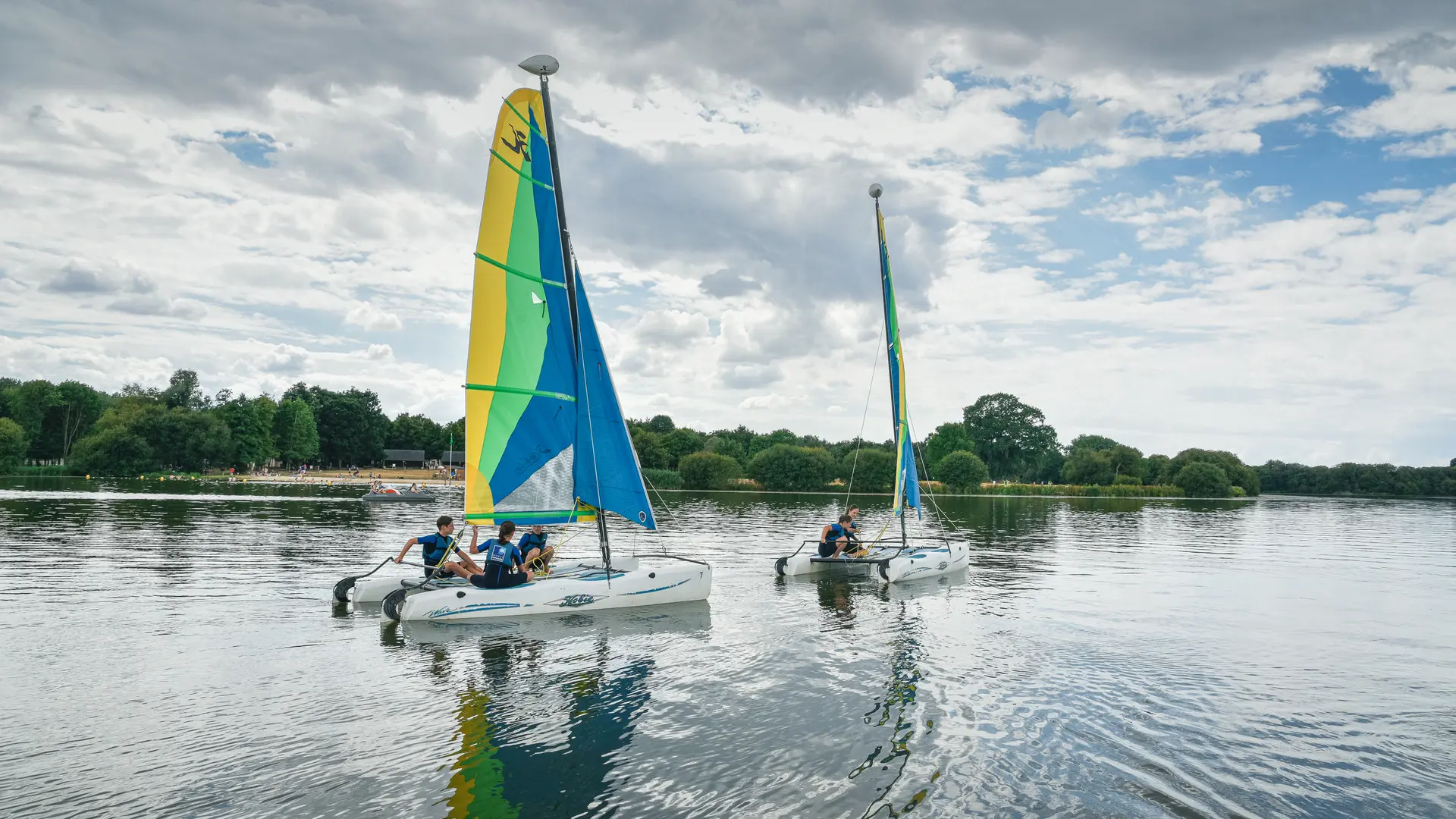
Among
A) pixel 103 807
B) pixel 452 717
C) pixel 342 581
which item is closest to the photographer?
pixel 103 807

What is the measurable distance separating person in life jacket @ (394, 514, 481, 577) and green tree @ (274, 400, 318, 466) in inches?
4939

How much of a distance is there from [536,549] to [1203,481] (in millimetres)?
108583

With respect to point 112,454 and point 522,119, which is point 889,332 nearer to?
point 522,119

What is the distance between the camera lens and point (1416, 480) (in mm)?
122750

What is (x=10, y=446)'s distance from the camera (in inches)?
4247

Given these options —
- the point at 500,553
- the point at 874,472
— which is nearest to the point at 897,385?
the point at 500,553

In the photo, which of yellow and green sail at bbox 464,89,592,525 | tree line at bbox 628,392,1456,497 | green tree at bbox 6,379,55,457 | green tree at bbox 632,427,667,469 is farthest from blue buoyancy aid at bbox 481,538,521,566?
green tree at bbox 6,379,55,457

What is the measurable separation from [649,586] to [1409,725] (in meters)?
13.3

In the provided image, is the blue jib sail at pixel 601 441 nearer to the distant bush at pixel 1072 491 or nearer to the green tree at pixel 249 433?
the distant bush at pixel 1072 491

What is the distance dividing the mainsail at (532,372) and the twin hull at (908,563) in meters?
7.55

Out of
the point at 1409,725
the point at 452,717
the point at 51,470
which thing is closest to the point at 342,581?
the point at 452,717

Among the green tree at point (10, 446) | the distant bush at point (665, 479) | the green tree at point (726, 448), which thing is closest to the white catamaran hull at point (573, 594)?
the distant bush at point (665, 479)

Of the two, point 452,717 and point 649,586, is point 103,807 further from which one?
point 649,586

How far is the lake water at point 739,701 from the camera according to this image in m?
8.87
